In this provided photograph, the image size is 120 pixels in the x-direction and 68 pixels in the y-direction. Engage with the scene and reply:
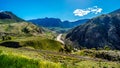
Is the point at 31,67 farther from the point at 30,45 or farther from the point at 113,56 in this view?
the point at 30,45

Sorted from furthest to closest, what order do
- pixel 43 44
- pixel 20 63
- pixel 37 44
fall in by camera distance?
pixel 43 44, pixel 37 44, pixel 20 63

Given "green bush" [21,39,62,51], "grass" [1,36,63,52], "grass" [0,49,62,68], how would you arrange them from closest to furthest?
1. "grass" [0,49,62,68]
2. "grass" [1,36,63,52]
3. "green bush" [21,39,62,51]

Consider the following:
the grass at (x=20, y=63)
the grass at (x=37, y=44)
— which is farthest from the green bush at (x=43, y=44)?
the grass at (x=20, y=63)

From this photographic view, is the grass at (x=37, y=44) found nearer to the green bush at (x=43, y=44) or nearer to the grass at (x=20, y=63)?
the green bush at (x=43, y=44)

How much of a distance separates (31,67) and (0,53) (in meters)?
2.04

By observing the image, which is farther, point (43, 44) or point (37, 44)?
point (43, 44)

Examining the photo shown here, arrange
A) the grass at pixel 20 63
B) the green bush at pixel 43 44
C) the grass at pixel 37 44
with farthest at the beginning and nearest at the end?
the green bush at pixel 43 44 < the grass at pixel 37 44 < the grass at pixel 20 63

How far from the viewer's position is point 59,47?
430ft

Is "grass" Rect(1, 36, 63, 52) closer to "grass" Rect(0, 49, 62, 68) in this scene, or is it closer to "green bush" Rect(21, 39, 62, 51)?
"green bush" Rect(21, 39, 62, 51)

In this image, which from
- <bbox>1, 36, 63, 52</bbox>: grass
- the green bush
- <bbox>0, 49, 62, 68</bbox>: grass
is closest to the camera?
<bbox>0, 49, 62, 68</bbox>: grass

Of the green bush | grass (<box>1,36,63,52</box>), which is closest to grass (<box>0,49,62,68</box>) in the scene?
grass (<box>1,36,63,52</box>)

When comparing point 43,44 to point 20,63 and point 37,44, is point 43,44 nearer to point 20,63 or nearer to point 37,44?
point 37,44

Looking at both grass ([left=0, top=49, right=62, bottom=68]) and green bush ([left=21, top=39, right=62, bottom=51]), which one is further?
green bush ([left=21, top=39, right=62, bottom=51])

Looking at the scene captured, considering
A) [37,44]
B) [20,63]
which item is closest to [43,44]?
[37,44]
